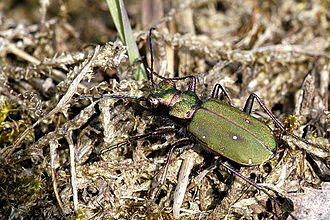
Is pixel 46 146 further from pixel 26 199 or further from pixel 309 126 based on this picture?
pixel 309 126

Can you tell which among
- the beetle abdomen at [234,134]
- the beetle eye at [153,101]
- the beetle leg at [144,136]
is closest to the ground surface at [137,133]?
the beetle leg at [144,136]

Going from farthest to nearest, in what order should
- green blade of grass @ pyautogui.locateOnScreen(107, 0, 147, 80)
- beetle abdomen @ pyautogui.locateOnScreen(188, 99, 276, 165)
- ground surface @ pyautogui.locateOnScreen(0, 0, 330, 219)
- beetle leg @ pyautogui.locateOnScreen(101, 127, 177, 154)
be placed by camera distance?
1. green blade of grass @ pyautogui.locateOnScreen(107, 0, 147, 80)
2. beetle leg @ pyautogui.locateOnScreen(101, 127, 177, 154)
3. ground surface @ pyautogui.locateOnScreen(0, 0, 330, 219)
4. beetle abdomen @ pyautogui.locateOnScreen(188, 99, 276, 165)

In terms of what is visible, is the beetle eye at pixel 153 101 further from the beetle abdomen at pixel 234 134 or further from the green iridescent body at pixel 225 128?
the beetle abdomen at pixel 234 134

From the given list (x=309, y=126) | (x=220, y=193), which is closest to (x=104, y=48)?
(x=220, y=193)

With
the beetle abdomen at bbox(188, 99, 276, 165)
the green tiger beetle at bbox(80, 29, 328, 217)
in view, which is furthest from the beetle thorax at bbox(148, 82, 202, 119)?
the beetle abdomen at bbox(188, 99, 276, 165)

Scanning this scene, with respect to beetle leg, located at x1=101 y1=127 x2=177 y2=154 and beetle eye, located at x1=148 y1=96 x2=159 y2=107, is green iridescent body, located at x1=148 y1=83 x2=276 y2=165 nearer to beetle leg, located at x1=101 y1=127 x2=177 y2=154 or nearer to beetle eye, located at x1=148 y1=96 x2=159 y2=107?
beetle eye, located at x1=148 y1=96 x2=159 y2=107

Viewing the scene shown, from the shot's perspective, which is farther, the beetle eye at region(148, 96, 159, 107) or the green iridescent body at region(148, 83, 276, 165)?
the beetle eye at region(148, 96, 159, 107)
